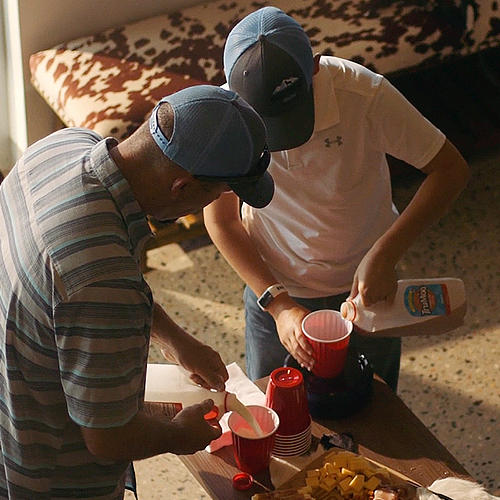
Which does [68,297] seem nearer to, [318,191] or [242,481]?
[242,481]

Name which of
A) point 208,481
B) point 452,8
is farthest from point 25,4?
point 208,481

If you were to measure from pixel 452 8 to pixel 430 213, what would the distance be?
64.6 inches

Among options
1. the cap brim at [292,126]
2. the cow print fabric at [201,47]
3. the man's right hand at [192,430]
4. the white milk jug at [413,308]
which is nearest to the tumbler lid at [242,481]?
the man's right hand at [192,430]

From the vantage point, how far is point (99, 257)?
1.26 m

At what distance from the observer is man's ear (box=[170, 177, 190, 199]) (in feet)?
4.25

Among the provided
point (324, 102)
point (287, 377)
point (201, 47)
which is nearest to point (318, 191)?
point (324, 102)

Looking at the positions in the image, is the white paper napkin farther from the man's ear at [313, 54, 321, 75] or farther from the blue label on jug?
the man's ear at [313, 54, 321, 75]

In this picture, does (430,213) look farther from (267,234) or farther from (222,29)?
(222,29)

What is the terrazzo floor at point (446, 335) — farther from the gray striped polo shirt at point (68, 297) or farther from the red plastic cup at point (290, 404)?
the gray striped polo shirt at point (68, 297)

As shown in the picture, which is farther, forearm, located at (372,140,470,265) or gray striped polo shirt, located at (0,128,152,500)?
forearm, located at (372,140,470,265)

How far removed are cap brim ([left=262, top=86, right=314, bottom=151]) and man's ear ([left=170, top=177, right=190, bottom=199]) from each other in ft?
1.31

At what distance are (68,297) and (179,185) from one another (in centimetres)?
23

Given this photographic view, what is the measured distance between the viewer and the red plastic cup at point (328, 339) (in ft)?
5.53

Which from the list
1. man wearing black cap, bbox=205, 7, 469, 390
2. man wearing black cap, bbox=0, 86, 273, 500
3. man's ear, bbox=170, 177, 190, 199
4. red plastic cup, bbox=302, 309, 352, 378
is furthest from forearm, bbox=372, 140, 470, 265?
man's ear, bbox=170, 177, 190, 199
